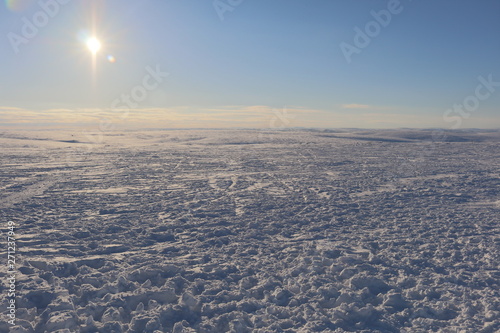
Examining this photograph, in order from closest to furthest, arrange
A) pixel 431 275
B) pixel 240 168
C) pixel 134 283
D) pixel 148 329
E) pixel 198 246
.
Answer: pixel 148 329 < pixel 134 283 < pixel 431 275 < pixel 198 246 < pixel 240 168

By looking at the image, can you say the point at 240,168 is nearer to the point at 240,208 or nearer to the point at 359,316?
the point at 240,208

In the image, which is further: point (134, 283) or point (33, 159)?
point (33, 159)

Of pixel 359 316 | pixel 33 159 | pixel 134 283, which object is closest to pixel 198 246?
pixel 134 283

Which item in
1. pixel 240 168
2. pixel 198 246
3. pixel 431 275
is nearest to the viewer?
pixel 431 275

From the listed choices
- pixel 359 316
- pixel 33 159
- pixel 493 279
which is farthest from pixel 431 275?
pixel 33 159

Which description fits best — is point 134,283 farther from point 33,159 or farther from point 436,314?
point 33,159

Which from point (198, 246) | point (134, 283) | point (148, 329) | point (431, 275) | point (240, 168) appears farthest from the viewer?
point (240, 168)

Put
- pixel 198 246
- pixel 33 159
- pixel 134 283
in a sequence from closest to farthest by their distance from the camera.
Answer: pixel 134 283, pixel 198 246, pixel 33 159
